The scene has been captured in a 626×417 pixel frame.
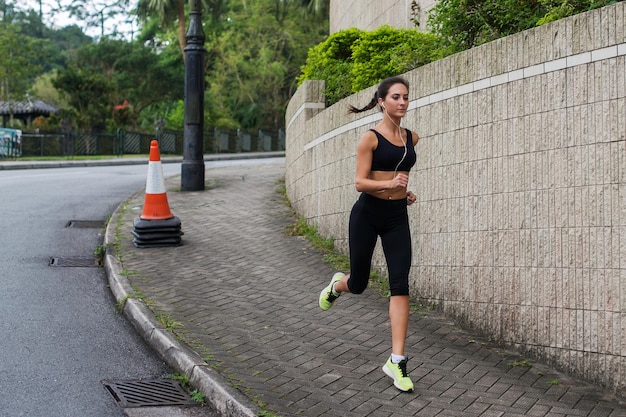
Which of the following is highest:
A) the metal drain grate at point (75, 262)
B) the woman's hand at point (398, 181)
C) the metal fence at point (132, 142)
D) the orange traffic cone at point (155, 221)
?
the metal fence at point (132, 142)

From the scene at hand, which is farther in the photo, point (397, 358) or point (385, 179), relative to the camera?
point (385, 179)

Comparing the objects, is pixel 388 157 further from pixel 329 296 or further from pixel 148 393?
pixel 148 393

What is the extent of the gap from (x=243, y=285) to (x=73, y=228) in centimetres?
452

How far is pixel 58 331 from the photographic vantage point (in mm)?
6684

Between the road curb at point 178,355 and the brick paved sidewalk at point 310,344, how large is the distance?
105 mm

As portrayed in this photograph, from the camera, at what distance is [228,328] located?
21.6 feet

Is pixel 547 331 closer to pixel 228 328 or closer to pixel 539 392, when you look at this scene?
pixel 539 392

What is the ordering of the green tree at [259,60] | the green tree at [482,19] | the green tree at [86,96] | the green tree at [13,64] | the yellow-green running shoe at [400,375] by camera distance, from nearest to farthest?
the yellow-green running shoe at [400,375] < the green tree at [482,19] < the green tree at [86,96] < the green tree at [13,64] < the green tree at [259,60]

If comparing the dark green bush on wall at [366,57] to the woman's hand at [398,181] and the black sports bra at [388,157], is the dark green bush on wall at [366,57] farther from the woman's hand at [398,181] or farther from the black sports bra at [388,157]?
the woman's hand at [398,181]

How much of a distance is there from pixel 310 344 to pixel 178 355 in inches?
38.4

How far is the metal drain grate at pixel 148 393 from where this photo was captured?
5.20 metres

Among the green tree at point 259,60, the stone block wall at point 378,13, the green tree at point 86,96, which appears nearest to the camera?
the stone block wall at point 378,13

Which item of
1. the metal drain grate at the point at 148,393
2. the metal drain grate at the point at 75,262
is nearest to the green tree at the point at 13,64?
the metal drain grate at the point at 75,262

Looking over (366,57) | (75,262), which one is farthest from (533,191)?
(75,262)
